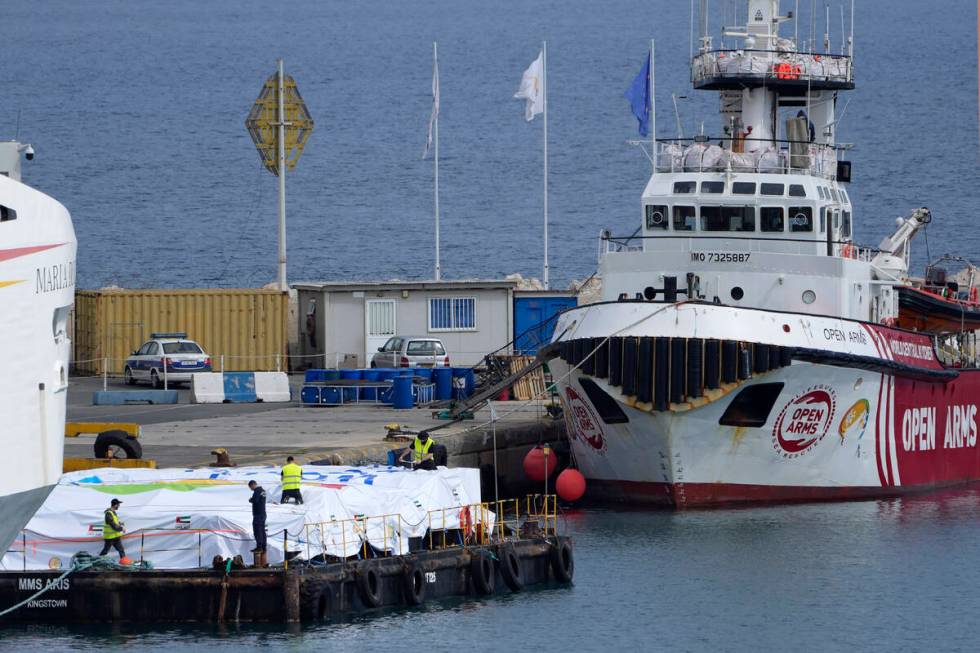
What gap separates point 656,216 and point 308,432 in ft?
27.9

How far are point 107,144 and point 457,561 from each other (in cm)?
14704

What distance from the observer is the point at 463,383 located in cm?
4444

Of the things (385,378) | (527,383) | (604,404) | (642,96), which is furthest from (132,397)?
(642,96)

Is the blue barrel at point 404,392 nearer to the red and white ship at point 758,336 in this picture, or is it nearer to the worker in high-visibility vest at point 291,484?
the red and white ship at point 758,336

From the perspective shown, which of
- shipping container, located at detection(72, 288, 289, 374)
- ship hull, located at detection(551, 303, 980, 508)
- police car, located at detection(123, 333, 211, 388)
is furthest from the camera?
shipping container, located at detection(72, 288, 289, 374)

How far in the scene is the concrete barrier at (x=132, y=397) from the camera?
146ft

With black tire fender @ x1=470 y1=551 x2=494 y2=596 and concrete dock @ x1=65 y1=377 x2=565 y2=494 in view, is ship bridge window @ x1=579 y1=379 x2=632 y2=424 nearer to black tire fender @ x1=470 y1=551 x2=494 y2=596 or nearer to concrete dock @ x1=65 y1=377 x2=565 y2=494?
concrete dock @ x1=65 y1=377 x2=565 y2=494

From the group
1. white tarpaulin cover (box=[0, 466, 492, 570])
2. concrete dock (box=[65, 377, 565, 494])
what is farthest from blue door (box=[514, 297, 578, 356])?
white tarpaulin cover (box=[0, 466, 492, 570])

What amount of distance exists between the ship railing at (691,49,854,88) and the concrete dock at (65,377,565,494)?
837 cm

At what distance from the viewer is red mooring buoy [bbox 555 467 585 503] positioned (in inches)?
1401

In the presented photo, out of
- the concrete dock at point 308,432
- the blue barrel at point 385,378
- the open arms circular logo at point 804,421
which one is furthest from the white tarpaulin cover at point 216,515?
the blue barrel at point 385,378

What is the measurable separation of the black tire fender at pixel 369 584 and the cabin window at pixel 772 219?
14.8 meters

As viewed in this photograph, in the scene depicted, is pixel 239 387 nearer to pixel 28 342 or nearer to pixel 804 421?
pixel 804 421

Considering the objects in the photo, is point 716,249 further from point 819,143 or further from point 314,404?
point 314,404
